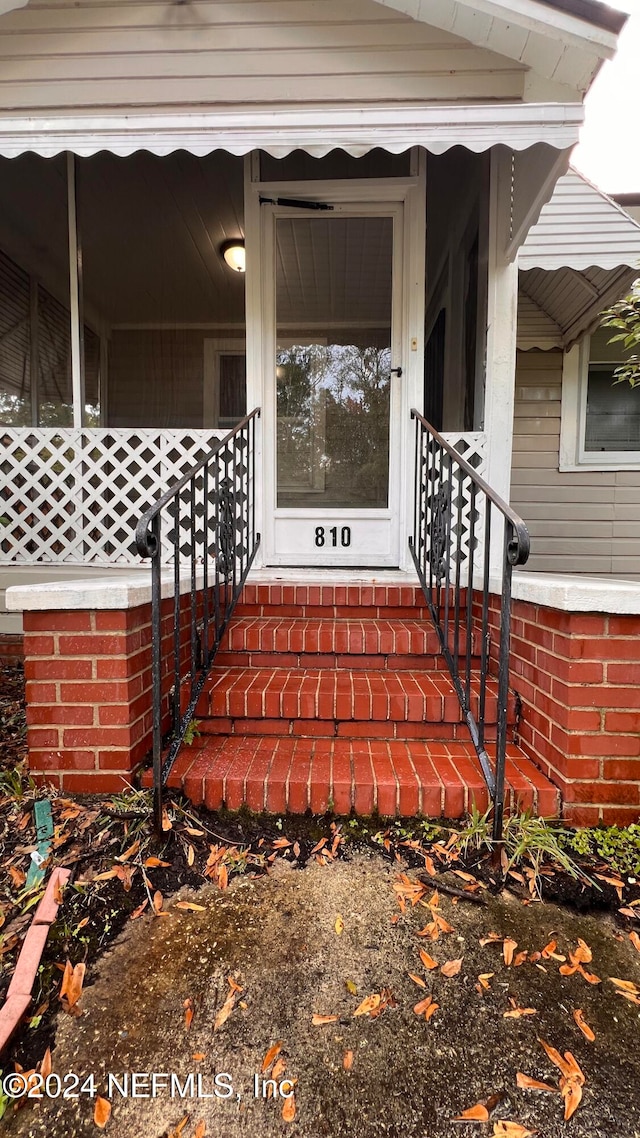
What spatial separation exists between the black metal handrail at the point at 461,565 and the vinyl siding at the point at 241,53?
5.09 feet

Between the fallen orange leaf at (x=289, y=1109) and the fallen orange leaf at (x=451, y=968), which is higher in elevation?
the fallen orange leaf at (x=451, y=968)

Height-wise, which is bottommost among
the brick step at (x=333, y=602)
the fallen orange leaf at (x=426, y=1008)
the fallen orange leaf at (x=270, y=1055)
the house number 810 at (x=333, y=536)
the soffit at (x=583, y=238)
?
the fallen orange leaf at (x=270, y=1055)

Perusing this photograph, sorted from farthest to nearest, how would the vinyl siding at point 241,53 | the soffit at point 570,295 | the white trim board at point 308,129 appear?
the soffit at point 570,295, the vinyl siding at point 241,53, the white trim board at point 308,129

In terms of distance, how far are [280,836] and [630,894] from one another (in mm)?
1050

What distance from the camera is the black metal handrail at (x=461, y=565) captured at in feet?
5.24

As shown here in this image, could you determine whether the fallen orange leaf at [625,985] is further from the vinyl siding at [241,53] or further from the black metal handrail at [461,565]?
the vinyl siding at [241,53]

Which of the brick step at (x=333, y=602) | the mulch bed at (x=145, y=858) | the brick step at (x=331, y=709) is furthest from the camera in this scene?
the brick step at (x=333, y=602)

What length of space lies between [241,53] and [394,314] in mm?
1421

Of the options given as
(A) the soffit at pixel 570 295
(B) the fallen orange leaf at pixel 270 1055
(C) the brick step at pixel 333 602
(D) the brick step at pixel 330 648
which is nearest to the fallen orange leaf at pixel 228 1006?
(B) the fallen orange leaf at pixel 270 1055

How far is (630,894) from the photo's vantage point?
4.82 feet

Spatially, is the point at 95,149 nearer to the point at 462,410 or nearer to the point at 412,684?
the point at 462,410

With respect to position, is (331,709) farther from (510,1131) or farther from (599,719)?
(510,1131)

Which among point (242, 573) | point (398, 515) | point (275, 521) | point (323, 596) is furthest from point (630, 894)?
point (275, 521)

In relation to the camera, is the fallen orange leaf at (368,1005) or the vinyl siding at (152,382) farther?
the vinyl siding at (152,382)
